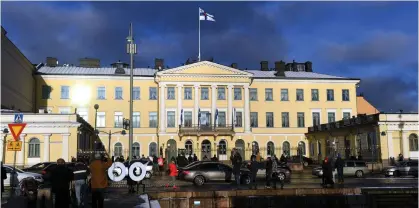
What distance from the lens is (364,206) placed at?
19281 millimetres

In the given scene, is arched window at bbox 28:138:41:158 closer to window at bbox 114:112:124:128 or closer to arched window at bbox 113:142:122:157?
arched window at bbox 113:142:122:157

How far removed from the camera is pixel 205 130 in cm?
6334

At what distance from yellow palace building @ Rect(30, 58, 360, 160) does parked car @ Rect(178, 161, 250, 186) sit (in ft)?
113

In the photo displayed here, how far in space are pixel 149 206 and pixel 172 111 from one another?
49.4 m

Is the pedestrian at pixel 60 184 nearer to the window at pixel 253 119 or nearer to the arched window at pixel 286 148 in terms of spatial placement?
the window at pixel 253 119

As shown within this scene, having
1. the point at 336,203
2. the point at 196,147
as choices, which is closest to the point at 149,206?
the point at 336,203

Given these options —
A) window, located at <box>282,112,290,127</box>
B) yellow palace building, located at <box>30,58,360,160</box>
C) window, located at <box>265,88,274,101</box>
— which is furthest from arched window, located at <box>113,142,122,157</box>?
window, located at <box>282,112,290,127</box>

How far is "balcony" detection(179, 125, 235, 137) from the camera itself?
6288 cm

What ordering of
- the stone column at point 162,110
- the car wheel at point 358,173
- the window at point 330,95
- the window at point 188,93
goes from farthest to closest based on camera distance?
the window at point 330,95 → the window at point 188,93 → the stone column at point 162,110 → the car wheel at point 358,173

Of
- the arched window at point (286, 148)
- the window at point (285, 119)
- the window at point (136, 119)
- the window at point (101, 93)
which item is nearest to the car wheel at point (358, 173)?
the arched window at point (286, 148)

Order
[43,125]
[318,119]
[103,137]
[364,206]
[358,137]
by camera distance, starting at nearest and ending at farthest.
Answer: [364,206] < [43,125] < [358,137] < [103,137] < [318,119]

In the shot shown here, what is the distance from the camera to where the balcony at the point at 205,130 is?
2475 inches

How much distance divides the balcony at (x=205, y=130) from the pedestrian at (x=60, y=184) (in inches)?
1946

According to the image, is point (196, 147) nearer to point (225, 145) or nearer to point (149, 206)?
point (225, 145)
